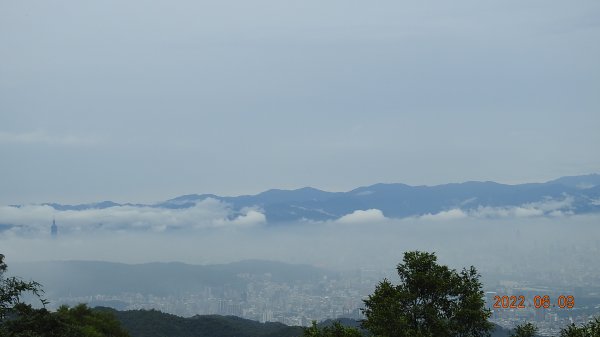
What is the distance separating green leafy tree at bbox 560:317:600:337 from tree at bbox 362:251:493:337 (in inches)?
156

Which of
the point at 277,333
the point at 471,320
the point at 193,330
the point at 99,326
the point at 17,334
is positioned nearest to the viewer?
the point at 471,320

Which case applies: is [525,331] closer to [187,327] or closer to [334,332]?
[334,332]

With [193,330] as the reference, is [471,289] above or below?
above

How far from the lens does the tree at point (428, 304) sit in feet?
97.3

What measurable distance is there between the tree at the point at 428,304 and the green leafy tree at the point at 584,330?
395 cm

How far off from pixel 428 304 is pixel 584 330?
25.6 feet

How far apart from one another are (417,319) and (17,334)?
24.5 metres

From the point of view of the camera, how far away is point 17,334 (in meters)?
35.2

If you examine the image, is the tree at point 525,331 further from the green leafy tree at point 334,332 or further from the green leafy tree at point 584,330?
the green leafy tree at point 334,332

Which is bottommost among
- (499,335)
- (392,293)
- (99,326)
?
(499,335)

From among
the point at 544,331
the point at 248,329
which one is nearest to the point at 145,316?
the point at 248,329

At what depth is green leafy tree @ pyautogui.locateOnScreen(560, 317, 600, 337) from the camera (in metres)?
26.5

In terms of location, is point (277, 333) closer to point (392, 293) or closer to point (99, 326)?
point (99, 326)

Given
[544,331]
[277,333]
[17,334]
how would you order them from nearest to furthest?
[17,334], [277,333], [544,331]
